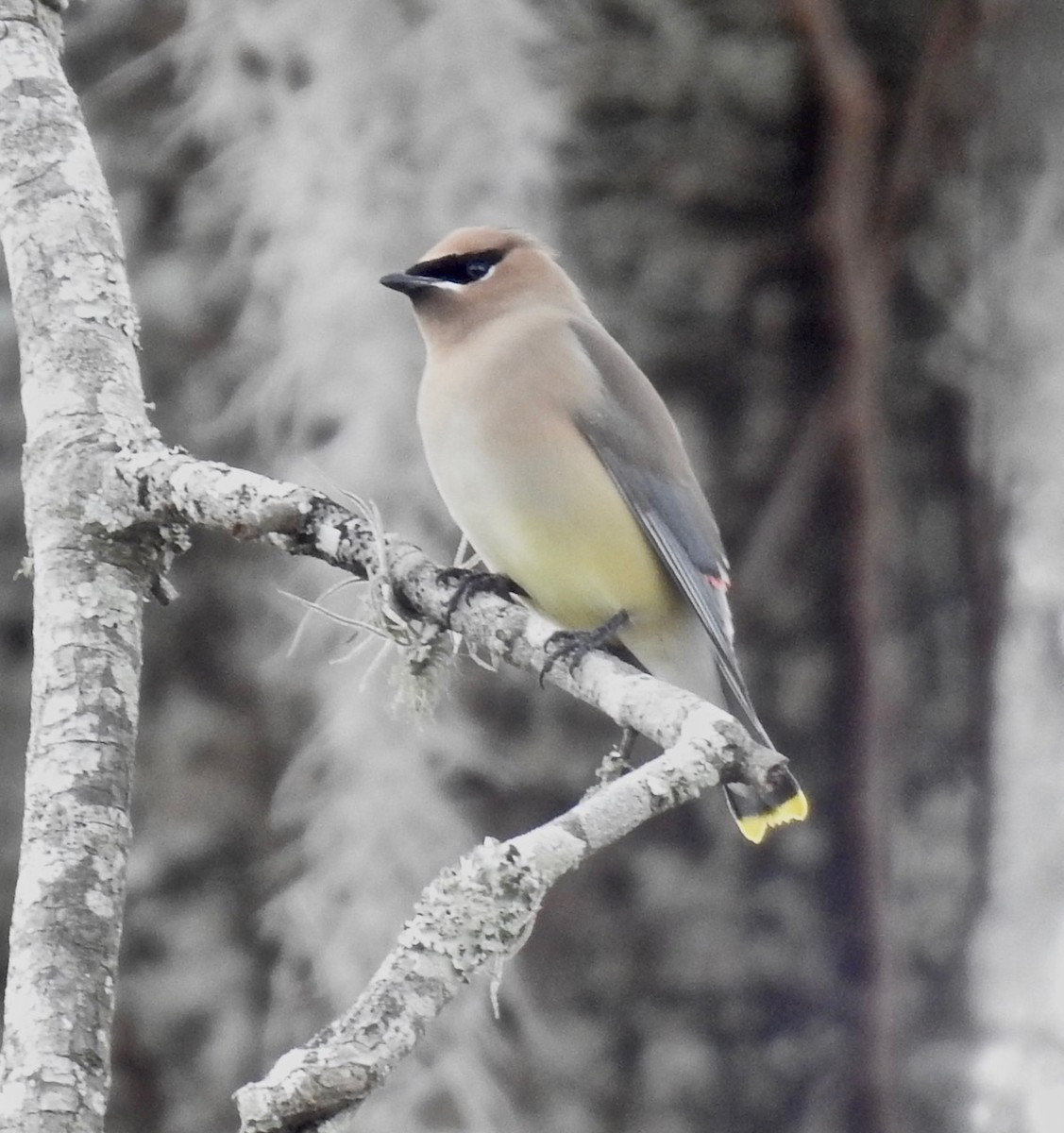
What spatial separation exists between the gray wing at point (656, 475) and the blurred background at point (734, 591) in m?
0.13

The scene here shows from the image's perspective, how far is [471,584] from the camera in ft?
8.83

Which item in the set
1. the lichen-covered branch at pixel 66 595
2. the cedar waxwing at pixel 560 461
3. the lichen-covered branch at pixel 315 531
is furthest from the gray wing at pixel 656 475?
the lichen-covered branch at pixel 66 595

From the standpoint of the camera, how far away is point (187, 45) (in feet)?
10.9

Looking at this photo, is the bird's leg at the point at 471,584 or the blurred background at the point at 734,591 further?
the blurred background at the point at 734,591

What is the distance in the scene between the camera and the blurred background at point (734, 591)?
2998 mm

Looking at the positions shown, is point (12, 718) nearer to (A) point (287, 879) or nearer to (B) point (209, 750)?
(B) point (209, 750)

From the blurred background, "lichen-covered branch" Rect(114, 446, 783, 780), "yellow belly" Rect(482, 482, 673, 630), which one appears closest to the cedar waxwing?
"yellow belly" Rect(482, 482, 673, 630)

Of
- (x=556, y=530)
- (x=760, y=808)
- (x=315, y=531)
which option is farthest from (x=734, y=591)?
(x=315, y=531)

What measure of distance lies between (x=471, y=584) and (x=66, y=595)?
0.73 metres

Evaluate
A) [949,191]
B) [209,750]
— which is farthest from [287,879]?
[949,191]

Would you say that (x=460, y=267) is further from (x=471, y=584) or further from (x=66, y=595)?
(x=66, y=595)

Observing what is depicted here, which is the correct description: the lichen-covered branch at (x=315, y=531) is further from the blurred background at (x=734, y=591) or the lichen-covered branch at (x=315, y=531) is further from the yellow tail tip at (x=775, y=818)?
the blurred background at (x=734, y=591)

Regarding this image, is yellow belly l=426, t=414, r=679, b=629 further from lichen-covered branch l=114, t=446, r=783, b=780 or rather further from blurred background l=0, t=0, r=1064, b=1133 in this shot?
lichen-covered branch l=114, t=446, r=783, b=780

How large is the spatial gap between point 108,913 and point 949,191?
1.87 metres
